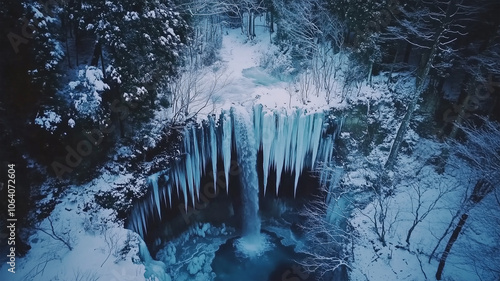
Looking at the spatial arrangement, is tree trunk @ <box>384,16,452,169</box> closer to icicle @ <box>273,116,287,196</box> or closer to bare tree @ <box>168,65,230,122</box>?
icicle @ <box>273,116,287,196</box>

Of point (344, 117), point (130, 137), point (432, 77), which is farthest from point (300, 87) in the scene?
point (130, 137)

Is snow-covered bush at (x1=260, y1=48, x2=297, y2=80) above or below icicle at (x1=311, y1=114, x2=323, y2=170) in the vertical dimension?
above

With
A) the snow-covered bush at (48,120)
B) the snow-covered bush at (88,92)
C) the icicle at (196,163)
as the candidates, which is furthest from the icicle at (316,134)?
the snow-covered bush at (48,120)

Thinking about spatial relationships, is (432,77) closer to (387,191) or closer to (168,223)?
(387,191)

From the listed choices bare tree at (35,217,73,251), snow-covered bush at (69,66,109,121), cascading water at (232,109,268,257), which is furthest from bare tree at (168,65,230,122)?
bare tree at (35,217,73,251)

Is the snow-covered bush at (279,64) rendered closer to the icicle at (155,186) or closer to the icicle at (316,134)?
the icicle at (316,134)

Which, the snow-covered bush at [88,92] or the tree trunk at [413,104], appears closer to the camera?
the tree trunk at [413,104]

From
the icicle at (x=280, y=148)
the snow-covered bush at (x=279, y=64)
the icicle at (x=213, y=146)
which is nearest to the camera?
the icicle at (x=213, y=146)
